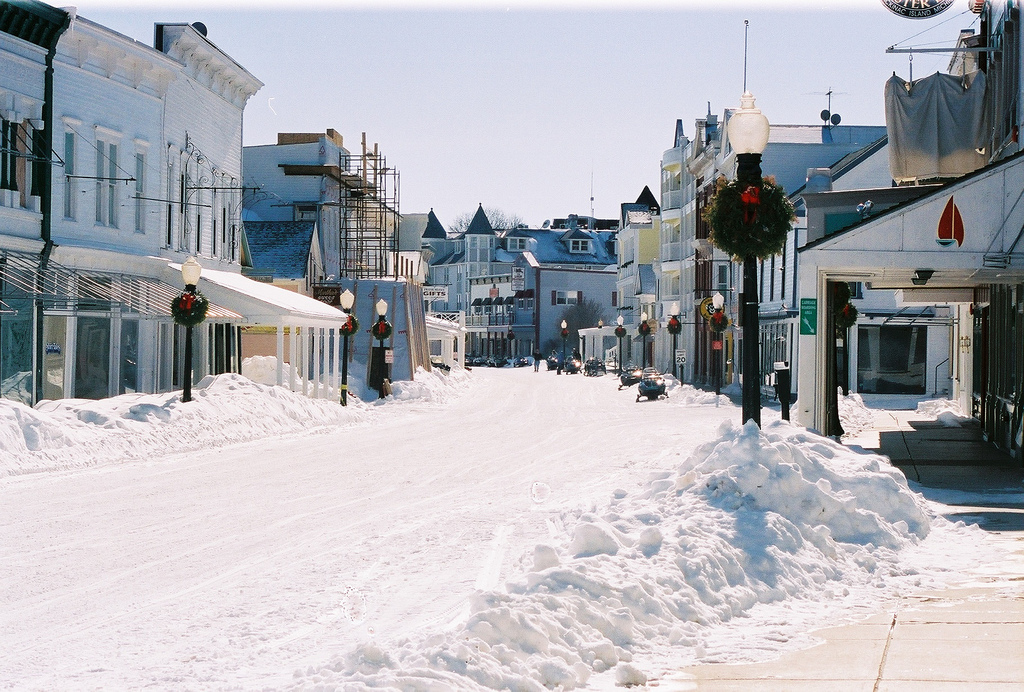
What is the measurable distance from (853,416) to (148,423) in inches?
679

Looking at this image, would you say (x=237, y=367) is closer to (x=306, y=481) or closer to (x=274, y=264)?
(x=274, y=264)

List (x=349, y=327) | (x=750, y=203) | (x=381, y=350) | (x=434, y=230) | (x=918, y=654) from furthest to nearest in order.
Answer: (x=434, y=230), (x=381, y=350), (x=349, y=327), (x=750, y=203), (x=918, y=654)

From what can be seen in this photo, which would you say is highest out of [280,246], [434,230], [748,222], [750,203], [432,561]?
[434,230]

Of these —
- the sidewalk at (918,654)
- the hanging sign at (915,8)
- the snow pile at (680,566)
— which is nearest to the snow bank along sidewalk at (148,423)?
the snow pile at (680,566)

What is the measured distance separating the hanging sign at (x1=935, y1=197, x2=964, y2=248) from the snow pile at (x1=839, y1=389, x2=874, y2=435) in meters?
7.50

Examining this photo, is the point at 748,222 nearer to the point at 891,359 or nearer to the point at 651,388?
the point at 891,359

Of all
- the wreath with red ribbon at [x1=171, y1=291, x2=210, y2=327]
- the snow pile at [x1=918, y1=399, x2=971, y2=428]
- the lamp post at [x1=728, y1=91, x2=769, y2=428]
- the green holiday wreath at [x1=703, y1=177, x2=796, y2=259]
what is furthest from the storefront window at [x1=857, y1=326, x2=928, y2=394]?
the lamp post at [x1=728, y1=91, x2=769, y2=428]

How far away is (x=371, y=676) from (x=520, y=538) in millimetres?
5803

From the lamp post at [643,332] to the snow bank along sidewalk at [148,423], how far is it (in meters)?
43.3

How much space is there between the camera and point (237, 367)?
1508 inches

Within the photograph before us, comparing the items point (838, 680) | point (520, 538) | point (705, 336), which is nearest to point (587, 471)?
point (520, 538)

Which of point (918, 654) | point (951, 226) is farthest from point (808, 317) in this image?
point (918, 654)

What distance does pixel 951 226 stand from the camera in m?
19.5

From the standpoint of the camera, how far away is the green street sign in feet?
66.6
